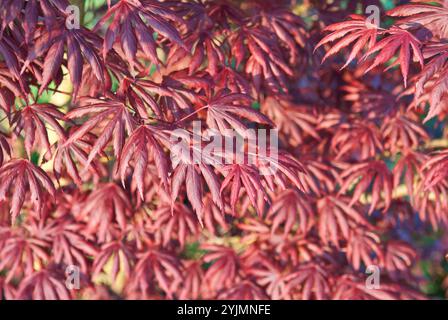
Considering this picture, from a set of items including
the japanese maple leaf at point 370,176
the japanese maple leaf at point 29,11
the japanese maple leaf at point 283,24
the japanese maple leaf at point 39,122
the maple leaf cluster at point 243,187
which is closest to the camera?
the japanese maple leaf at point 29,11

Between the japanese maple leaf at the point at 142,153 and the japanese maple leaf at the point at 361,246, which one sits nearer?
the japanese maple leaf at the point at 142,153

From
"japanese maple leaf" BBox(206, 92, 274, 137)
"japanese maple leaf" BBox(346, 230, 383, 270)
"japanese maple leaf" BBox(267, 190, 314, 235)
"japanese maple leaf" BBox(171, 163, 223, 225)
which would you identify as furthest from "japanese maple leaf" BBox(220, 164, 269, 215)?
"japanese maple leaf" BBox(346, 230, 383, 270)

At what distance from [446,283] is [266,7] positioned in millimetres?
1920

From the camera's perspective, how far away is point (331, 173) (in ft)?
7.38

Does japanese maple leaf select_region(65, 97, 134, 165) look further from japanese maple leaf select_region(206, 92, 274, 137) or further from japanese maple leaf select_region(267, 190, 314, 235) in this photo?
japanese maple leaf select_region(267, 190, 314, 235)

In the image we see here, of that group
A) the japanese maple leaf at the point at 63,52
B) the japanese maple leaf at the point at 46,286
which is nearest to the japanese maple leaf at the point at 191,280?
the japanese maple leaf at the point at 46,286

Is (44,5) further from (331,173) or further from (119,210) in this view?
(331,173)

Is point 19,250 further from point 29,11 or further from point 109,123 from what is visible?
point 29,11

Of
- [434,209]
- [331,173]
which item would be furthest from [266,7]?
[434,209]

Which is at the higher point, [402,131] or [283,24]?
[283,24]

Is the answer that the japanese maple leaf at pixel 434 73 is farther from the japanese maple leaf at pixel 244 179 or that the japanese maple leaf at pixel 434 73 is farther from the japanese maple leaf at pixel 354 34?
the japanese maple leaf at pixel 244 179

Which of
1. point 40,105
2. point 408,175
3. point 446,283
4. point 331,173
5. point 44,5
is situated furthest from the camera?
point 446,283

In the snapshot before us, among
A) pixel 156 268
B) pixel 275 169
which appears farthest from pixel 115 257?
pixel 275 169

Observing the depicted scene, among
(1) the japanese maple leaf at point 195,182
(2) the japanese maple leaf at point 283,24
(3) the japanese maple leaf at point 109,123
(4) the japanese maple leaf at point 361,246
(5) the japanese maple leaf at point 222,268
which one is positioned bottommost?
(5) the japanese maple leaf at point 222,268
